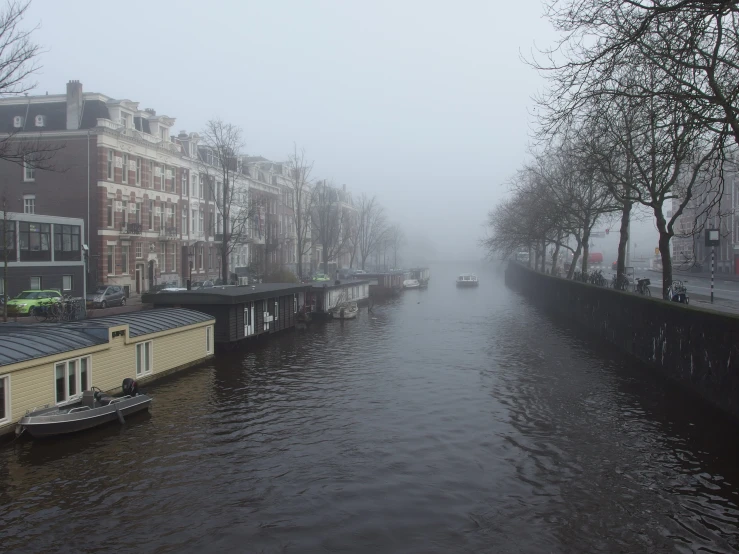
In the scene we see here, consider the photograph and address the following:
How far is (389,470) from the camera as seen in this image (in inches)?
578

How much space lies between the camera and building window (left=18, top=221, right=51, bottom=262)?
1598 inches

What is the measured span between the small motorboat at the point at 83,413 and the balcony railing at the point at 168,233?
38.6 metres

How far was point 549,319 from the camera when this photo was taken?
48.3 meters

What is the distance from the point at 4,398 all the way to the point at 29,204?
3975 centimetres

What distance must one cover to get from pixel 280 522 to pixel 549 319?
39.6 meters

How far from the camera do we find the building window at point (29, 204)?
49812 mm

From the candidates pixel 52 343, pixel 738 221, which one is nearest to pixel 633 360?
pixel 52 343

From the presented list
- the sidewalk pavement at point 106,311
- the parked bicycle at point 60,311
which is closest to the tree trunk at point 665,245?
the sidewalk pavement at point 106,311

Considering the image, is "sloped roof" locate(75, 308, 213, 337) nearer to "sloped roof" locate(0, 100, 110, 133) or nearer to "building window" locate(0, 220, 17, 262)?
"building window" locate(0, 220, 17, 262)

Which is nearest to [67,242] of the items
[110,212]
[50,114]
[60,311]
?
[110,212]

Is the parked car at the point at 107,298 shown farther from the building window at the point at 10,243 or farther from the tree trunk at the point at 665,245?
the tree trunk at the point at 665,245

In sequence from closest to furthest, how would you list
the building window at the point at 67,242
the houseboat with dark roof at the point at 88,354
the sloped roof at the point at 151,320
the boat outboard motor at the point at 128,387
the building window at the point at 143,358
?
the houseboat with dark roof at the point at 88,354 → the boat outboard motor at the point at 128,387 → the sloped roof at the point at 151,320 → the building window at the point at 143,358 → the building window at the point at 67,242

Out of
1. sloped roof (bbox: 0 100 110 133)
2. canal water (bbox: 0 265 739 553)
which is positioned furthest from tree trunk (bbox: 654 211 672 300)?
sloped roof (bbox: 0 100 110 133)

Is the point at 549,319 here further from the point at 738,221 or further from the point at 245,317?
the point at 738,221
